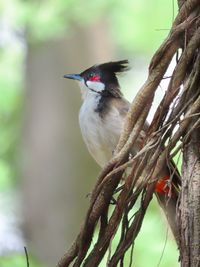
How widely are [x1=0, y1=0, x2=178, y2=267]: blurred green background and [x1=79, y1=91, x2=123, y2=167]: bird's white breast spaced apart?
1.76 meters

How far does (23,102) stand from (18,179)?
610mm

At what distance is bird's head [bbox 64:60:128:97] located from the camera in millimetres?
3412

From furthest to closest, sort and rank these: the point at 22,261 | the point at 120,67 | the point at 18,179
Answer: the point at 18,179
the point at 22,261
the point at 120,67

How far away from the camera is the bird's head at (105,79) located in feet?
11.2

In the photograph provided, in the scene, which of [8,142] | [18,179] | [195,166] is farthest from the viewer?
[8,142]

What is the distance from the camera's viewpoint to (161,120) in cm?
208

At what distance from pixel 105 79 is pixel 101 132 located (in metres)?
0.36

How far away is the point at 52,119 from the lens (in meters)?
5.78

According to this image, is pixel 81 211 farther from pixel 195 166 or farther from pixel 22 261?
pixel 195 166

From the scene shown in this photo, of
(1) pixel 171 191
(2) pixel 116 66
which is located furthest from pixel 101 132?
(1) pixel 171 191

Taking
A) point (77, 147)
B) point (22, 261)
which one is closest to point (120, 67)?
point (22, 261)

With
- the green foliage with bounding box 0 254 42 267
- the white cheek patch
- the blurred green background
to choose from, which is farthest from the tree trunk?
the blurred green background

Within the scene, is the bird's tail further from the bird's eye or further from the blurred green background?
the blurred green background

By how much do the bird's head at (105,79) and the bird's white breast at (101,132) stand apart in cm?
20
